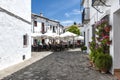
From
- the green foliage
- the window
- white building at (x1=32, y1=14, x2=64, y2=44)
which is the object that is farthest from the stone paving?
white building at (x1=32, y1=14, x2=64, y2=44)

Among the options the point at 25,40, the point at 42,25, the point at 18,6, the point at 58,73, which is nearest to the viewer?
the point at 58,73

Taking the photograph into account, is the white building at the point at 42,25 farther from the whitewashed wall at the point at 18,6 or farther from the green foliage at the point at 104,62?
the green foliage at the point at 104,62

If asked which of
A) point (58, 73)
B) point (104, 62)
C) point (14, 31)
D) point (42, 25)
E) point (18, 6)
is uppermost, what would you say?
point (42, 25)

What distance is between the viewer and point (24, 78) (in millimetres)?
8469

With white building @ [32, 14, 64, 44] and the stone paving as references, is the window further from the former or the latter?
white building @ [32, 14, 64, 44]

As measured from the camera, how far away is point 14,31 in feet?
44.9

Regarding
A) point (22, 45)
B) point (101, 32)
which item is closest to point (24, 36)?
point (22, 45)

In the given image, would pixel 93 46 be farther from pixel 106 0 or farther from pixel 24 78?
pixel 24 78

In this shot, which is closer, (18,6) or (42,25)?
(18,6)

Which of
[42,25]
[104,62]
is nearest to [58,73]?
[104,62]

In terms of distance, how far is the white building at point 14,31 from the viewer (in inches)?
457

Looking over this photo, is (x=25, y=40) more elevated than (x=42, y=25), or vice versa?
(x=42, y=25)

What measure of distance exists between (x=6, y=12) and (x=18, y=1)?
2882 mm

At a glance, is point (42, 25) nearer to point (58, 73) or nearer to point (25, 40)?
point (25, 40)
